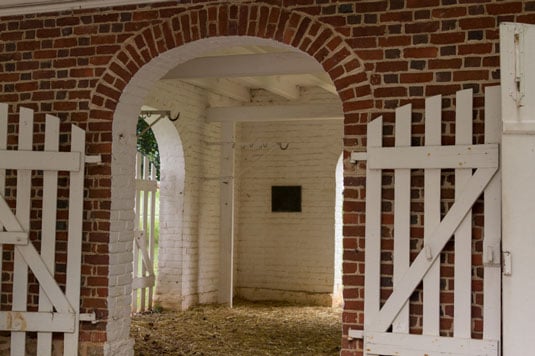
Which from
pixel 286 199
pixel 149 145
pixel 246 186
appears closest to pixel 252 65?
pixel 149 145

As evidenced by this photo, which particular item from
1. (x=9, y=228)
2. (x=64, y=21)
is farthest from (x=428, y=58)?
(x=9, y=228)

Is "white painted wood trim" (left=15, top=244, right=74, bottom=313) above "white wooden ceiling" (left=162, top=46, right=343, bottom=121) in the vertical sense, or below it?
below

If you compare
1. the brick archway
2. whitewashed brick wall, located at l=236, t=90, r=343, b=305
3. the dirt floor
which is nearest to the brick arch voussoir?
the brick archway

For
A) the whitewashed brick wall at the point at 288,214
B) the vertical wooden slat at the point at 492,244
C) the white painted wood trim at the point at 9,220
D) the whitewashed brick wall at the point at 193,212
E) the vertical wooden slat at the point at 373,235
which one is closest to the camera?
the vertical wooden slat at the point at 492,244

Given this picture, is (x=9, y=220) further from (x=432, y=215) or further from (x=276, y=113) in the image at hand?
(x=276, y=113)

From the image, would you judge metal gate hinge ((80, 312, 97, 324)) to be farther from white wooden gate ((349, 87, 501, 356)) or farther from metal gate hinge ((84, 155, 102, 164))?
white wooden gate ((349, 87, 501, 356))

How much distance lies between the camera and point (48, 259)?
4.97 meters

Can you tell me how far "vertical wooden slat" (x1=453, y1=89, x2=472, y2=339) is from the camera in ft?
13.6

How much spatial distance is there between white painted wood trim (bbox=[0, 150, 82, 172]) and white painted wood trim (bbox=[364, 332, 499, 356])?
2189 millimetres

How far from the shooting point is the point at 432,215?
4.24 m

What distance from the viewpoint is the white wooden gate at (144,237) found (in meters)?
8.17

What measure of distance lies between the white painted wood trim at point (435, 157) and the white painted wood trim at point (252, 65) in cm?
203

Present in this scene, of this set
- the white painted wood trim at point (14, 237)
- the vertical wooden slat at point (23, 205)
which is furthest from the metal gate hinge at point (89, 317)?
the white painted wood trim at point (14, 237)

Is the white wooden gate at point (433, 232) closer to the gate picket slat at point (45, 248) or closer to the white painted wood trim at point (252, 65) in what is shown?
the gate picket slat at point (45, 248)
